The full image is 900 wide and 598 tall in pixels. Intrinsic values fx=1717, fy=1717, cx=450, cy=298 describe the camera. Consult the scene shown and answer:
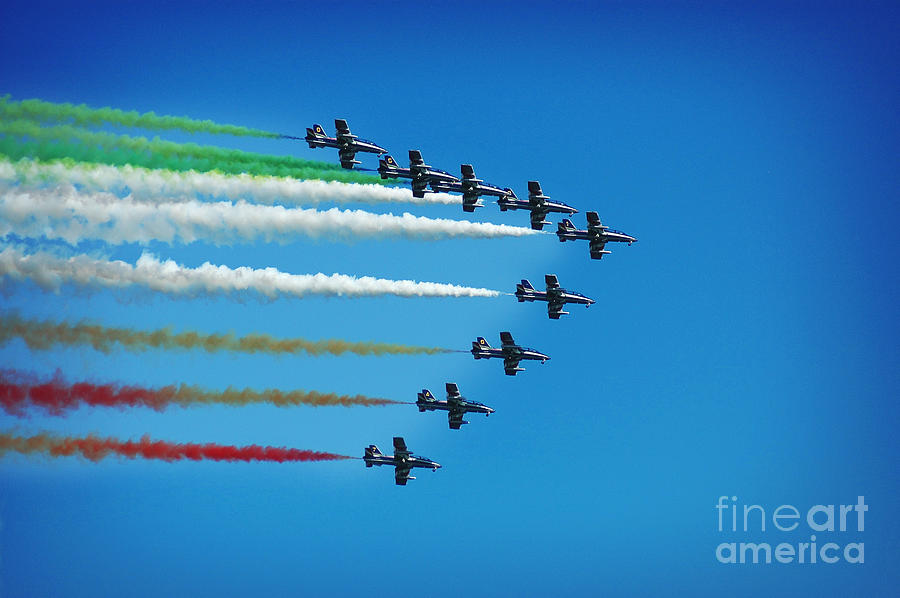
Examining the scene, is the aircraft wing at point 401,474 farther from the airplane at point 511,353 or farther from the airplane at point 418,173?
the airplane at point 418,173

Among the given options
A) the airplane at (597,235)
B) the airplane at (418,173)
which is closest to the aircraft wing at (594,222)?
the airplane at (597,235)

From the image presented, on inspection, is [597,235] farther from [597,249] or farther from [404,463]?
[404,463]

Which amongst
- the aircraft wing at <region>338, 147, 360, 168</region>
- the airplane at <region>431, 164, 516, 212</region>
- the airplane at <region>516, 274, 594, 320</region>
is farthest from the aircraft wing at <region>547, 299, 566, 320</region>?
the aircraft wing at <region>338, 147, 360, 168</region>

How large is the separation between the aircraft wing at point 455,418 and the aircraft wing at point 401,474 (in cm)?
356

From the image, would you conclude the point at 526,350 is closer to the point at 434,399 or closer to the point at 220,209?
the point at 434,399

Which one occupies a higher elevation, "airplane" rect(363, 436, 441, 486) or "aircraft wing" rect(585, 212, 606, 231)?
"aircraft wing" rect(585, 212, 606, 231)

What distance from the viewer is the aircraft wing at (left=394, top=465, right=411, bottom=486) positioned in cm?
9894

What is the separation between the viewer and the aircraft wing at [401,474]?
98.9m

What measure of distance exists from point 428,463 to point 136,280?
85.5 feet

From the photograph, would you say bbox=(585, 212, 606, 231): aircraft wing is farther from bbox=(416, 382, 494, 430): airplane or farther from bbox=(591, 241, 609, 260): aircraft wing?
bbox=(416, 382, 494, 430): airplane

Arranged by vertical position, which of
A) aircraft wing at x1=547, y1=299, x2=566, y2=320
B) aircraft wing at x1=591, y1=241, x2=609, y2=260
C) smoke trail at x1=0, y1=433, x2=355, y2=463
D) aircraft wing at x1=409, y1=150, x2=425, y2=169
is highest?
aircraft wing at x1=409, y1=150, x2=425, y2=169

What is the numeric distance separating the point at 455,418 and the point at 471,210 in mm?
12063

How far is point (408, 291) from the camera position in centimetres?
9106

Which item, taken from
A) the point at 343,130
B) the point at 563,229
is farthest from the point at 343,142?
Result: the point at 563,229
